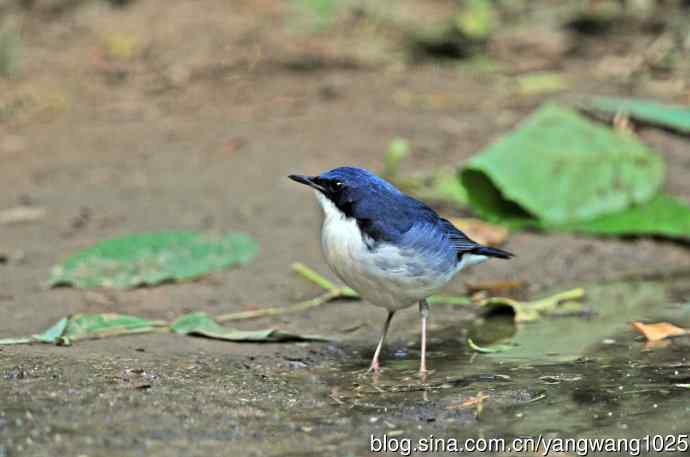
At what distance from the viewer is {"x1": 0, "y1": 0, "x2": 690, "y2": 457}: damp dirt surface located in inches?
159

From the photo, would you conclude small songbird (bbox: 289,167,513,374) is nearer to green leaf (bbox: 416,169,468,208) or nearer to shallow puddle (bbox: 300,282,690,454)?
shallow puddle (bbox: 300,282,690,454)

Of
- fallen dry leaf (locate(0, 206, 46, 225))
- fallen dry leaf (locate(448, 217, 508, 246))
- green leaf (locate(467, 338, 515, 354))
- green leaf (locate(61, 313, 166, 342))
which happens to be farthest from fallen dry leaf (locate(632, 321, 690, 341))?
fallen dry leaf (locate(0, 206, 46, 225))

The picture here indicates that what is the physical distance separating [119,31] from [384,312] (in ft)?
18.9

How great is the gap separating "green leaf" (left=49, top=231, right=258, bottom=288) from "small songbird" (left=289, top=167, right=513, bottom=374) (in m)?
1.51

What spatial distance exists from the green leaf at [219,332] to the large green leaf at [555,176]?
2.11 m

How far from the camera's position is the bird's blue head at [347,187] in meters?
5.05

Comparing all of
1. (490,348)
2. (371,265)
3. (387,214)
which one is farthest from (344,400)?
(490,348)

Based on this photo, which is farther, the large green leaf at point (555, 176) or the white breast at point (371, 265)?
the large green leaf at point (555, 176)

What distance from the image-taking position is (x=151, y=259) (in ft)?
21.4

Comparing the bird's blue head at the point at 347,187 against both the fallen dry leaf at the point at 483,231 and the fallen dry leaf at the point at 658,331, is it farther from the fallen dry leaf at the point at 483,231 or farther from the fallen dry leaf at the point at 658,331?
the fallen dry leaf at the point at 483,231

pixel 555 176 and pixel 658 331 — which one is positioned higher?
pixel 555 176

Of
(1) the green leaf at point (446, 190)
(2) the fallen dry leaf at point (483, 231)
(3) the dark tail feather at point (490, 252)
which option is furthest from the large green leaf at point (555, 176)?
(3) the dark tail feather at point (490, 252)

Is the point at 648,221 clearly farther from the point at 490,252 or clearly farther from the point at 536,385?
the point at 536,385

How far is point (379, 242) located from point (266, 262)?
1931mm
